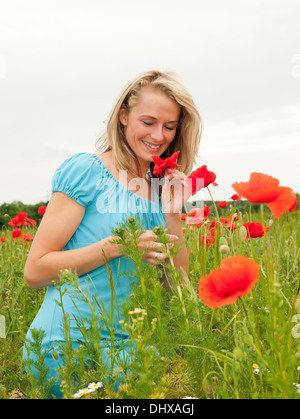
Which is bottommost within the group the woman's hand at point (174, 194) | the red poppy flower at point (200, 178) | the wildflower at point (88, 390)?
the wildflower at point (88, 390)

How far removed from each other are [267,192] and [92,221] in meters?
1.18

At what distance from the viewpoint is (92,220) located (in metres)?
2.34

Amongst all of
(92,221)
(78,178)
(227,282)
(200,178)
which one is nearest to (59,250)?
(92,221)

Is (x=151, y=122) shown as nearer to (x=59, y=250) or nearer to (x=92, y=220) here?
(x=92, y=220)

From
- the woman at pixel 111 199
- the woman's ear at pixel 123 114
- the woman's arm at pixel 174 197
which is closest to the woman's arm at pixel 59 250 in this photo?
the woman at pixel 111 199

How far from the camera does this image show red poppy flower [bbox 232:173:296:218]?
134 centimetres

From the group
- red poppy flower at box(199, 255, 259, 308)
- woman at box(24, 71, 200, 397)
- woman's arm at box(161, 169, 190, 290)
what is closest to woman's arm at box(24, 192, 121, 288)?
woman at box(24, 71, 200, 397)

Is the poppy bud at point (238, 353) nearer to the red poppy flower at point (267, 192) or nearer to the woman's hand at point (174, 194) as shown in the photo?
the red poppy flower at point (267, 192)

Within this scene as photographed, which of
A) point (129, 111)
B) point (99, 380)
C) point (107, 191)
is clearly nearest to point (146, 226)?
point (107, 191)

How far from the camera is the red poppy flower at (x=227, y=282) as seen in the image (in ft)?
4.17

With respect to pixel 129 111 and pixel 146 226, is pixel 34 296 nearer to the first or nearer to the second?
pixel 146 226

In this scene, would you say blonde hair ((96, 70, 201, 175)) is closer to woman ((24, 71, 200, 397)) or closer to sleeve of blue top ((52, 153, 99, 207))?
woman ((24, 71, 200, 397))

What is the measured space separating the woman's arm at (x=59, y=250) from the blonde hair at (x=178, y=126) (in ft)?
1.34
